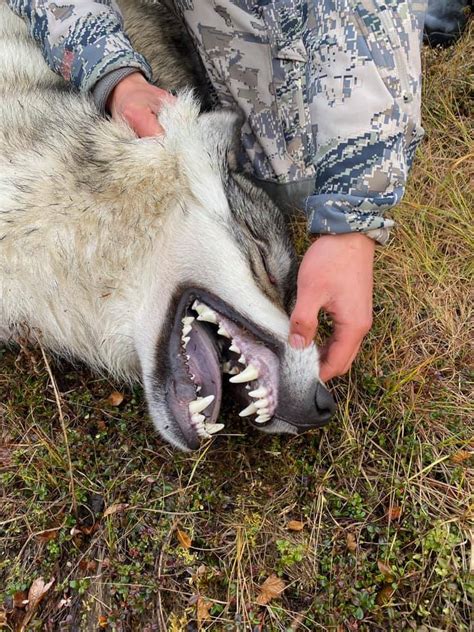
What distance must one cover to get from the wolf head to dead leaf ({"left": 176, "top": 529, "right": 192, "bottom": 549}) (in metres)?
0.37

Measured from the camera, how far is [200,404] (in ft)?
7.47

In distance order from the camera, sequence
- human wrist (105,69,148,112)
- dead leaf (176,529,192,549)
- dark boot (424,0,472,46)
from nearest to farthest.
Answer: dead leaf (176,529,192,549) → human wrist (105,69,148,112) → dark boot (424,0,472,46)

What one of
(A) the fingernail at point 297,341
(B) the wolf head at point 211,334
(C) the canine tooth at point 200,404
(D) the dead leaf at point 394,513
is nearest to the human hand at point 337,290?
(A) the fingernail at point 297,341

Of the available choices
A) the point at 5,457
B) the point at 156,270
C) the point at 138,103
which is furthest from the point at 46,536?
the point at 138,103

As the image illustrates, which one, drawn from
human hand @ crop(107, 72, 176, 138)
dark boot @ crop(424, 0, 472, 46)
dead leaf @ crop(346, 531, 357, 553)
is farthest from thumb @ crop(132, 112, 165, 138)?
dark boot @ crop(424, 0, 472, 46)

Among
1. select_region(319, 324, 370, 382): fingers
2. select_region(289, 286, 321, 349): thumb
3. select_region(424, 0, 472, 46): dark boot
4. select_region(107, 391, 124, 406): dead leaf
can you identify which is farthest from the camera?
select_region(424, 0, 472, 46): dark boot

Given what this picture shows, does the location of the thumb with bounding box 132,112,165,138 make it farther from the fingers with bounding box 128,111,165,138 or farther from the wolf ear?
the wolf ear

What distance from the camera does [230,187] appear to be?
8.38 feet

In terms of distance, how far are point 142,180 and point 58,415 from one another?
1.17 metres

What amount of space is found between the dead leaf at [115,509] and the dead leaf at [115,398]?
501mm

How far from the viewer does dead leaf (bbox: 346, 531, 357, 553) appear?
2414 mm

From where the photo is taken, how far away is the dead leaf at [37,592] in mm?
2285

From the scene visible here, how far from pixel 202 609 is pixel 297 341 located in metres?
1.10

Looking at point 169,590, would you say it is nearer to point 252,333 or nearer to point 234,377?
point 234,377
